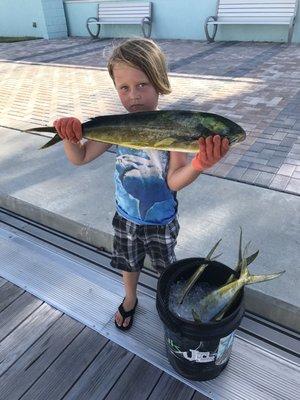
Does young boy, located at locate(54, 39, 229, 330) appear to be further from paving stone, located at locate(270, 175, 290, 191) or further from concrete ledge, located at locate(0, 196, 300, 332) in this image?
paving stone, located at locate(270, 175, 290, 191)

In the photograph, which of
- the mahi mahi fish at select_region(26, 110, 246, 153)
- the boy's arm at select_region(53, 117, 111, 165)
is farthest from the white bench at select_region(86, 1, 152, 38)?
the mahi mahi fish at select_region(26, 110, 246, 153)

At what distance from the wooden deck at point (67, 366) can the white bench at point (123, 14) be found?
1107 centimetres

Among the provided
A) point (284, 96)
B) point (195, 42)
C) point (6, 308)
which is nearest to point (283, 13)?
point (195, 42)

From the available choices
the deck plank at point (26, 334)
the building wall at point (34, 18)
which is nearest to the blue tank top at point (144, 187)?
the deck plank at point (26, 334)

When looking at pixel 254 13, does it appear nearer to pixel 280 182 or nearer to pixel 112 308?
pixel 280 182

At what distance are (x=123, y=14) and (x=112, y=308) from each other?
1205 cm

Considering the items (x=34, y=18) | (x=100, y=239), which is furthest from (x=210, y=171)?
(x=34, y=18)

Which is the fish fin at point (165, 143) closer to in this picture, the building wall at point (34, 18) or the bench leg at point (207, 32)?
the bench leg at point (207, 32)

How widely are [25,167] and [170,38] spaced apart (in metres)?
9.52

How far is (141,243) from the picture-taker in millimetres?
2293

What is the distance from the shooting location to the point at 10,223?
3.67 metres

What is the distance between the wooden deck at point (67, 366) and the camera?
219 centimetres

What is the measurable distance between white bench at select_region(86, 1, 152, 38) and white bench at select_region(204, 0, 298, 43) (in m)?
2.08

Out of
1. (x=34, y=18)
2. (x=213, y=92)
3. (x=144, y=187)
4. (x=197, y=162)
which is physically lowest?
(x=34, y=18)
